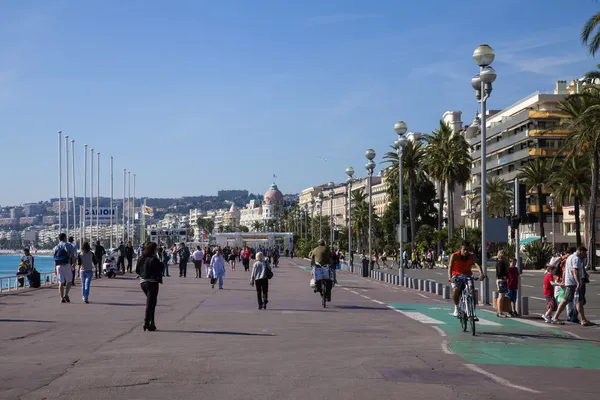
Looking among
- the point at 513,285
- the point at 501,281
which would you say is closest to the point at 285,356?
the point at 501,281

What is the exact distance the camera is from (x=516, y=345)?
45.5 ft

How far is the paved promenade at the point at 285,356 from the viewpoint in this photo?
9211mm

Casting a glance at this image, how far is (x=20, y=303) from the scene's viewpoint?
23.6 meters

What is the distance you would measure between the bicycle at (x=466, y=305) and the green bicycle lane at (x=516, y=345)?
23 cm

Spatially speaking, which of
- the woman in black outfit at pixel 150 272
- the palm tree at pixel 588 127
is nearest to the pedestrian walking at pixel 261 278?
the woman in black outfit at pixel 150 272

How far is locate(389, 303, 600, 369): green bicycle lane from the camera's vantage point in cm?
1195

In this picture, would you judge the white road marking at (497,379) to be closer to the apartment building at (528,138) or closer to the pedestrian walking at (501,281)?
the pedestrian walking at (501,281)

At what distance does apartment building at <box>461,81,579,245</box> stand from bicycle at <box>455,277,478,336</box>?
68.8 meters

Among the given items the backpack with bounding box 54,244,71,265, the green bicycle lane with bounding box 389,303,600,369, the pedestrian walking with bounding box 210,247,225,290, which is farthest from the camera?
the pedestrian walking with bounding box 210,247,225,290

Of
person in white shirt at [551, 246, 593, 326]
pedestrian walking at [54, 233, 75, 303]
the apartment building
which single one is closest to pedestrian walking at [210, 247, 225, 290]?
pedestrian walking at [54, 233, 75, 303]

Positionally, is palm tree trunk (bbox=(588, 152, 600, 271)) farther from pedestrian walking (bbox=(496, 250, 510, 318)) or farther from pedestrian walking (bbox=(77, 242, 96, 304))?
pedestrian walking (bbox=(77, 242, 96, 304))

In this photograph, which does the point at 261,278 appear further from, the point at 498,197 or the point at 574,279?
the point at 498,197

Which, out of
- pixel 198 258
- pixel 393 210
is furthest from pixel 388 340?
pixel 393 210

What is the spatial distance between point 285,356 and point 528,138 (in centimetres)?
8232
